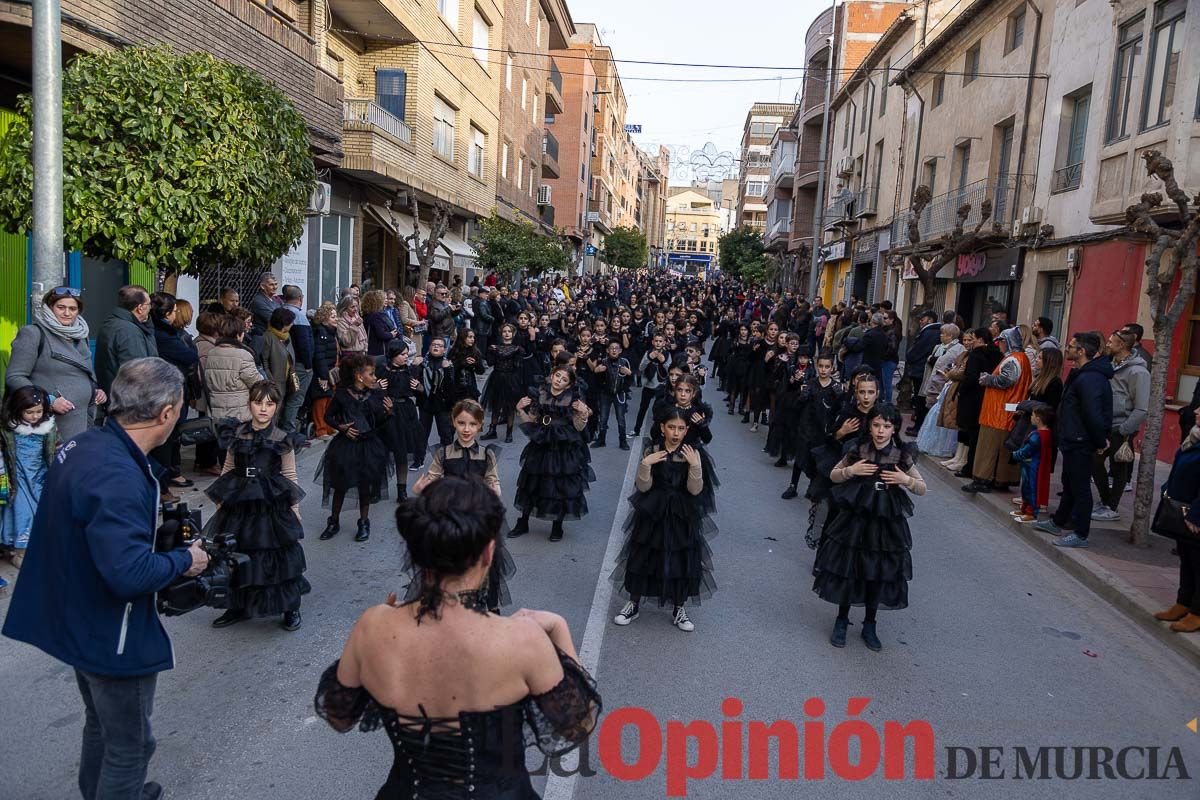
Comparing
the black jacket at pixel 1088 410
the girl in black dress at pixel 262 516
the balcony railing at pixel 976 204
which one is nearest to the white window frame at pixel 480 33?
the balcony railing at pixel 976 204

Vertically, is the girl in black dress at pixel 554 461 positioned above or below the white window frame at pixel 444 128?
below

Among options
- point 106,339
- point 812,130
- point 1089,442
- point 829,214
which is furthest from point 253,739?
point 812,130

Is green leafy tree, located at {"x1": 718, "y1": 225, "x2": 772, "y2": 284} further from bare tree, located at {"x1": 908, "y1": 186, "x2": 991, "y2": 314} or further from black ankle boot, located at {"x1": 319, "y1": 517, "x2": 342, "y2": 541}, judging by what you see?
black ankle boot, located at {"x1": 319, "y1": 517, "x2": 342, "y2": 541}

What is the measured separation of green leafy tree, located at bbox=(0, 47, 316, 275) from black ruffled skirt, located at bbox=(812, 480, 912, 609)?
606cm

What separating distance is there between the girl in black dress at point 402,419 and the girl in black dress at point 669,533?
132 inches

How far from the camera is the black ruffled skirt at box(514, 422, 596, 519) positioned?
7637mm

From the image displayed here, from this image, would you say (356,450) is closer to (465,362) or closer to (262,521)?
(262,521)

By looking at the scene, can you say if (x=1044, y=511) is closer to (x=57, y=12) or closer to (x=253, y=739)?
(x=253, y=739)

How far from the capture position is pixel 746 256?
58.9 metres

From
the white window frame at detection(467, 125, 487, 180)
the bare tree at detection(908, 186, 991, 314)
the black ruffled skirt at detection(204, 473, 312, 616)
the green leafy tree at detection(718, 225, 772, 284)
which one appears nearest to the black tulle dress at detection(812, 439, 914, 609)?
the black ruffled skirt at detection(204, 473, 312, 616)

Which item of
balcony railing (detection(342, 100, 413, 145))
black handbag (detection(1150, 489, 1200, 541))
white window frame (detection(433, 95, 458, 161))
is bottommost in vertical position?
black handbag (detection(1150, 489, 1200, 541))

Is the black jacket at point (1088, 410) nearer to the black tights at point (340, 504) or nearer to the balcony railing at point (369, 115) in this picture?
the black tights at point (340, 504)

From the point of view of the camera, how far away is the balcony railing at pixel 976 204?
18016 mm

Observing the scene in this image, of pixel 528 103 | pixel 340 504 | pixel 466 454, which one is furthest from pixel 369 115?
pixel 528 103
